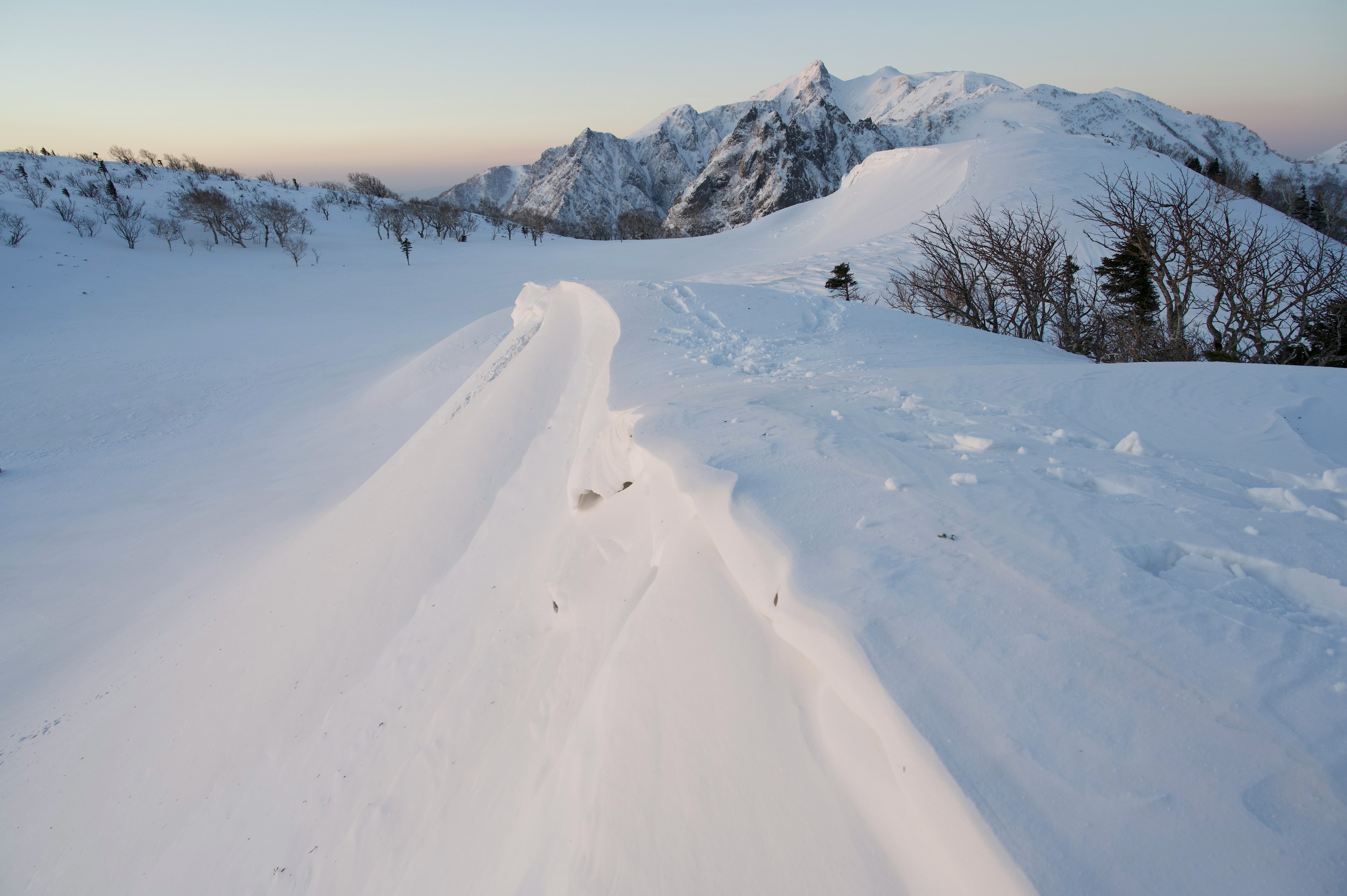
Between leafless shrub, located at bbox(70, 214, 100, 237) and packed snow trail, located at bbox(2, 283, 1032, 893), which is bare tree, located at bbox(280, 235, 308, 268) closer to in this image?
leafless shrub, located at bbox(70, 214, 100, 237)

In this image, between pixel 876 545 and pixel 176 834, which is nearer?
pixel 876 545

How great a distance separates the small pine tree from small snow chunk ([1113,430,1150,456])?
10.7 meters

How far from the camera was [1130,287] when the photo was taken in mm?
9617

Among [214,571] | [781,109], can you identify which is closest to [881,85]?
[781,109]

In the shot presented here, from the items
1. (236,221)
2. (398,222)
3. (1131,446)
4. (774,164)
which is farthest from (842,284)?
(774,164)

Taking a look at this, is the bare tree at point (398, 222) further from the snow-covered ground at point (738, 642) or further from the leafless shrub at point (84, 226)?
the snow-covered ground at point (738, 642)

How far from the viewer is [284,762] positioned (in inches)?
143

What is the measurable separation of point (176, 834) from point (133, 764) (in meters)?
1.09

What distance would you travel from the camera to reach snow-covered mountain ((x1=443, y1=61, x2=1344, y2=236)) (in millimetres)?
83188

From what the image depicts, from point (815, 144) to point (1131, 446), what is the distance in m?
109

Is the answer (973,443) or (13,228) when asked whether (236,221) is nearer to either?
(13,228)

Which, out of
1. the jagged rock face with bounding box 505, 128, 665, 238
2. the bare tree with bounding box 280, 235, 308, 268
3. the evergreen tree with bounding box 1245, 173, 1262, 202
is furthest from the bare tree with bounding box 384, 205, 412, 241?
the jagged rock face with bounding box 505, 128, 665, 238

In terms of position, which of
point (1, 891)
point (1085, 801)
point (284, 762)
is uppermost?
point (1085, 801)

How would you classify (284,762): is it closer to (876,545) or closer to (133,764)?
(133,764)
